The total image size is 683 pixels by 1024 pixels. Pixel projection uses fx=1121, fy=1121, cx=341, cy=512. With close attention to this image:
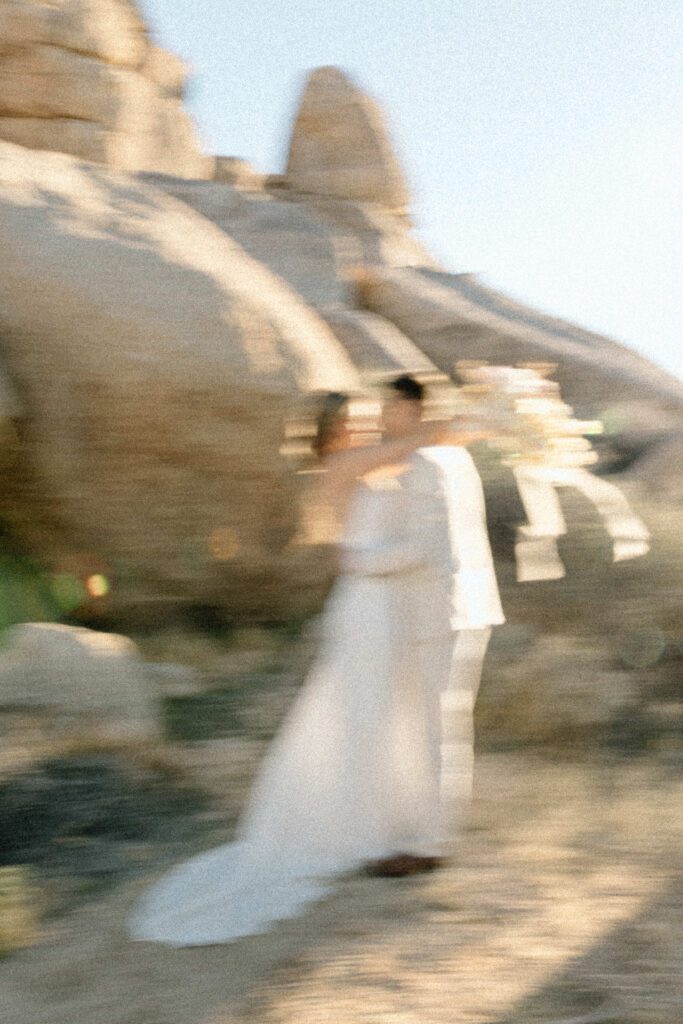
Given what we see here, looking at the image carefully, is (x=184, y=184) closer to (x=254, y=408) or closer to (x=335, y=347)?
(x=335, y=347)

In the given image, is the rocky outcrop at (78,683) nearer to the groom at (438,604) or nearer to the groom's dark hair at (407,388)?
the groom at (438,604)

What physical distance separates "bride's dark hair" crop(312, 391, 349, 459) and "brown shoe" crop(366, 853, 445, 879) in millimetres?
1504

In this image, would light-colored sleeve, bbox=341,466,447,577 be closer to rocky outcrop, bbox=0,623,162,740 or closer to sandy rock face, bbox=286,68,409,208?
rocky outcrop, bbox=0,623,162,740

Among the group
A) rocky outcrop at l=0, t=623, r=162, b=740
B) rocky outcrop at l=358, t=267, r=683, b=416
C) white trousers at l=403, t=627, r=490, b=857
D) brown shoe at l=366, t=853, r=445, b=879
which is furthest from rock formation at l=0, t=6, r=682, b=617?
brown shoe at l=366, t=853, r=445, b=879

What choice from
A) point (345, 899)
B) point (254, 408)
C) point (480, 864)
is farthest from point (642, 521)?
point (345, 899)

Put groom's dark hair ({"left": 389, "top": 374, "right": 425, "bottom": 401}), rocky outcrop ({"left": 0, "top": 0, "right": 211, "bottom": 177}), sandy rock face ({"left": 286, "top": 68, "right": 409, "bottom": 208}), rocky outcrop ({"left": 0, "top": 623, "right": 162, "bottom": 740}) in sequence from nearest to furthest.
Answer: groom's dark hair ({"left": 389, "top": 374, "right": 425, "bottom": 401}) < rocky outcrop ({"left": 0, "top": 623, "right": 162, "bottom": 740}) < rocky outcrop ({"left": 0, "top": 0, "right": 211, "bottom": 177}) < sandy rock face ({"left": 286, "top": 68, "right": 409, "bottom": 208})

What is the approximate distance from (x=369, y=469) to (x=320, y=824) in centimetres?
131

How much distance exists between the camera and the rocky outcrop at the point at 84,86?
11.6 metres

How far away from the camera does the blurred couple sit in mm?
4047

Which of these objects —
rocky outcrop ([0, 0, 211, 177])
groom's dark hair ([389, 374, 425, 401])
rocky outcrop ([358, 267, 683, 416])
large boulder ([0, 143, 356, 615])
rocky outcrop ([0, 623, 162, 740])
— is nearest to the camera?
groom's dark hair ([389, 374, 425, 401])

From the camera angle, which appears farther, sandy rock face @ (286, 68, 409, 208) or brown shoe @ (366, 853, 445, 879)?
sandy rock face @ (286, 68, 409, 208)

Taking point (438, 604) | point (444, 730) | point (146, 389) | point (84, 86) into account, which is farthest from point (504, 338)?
point (444, 730)

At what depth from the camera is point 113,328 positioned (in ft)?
22.2

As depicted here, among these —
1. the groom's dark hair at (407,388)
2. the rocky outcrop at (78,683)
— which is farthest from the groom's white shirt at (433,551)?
the rocky outcrop at (78,683)
